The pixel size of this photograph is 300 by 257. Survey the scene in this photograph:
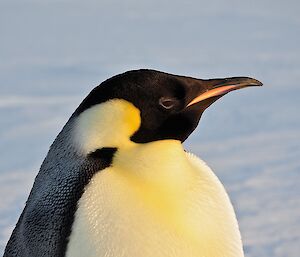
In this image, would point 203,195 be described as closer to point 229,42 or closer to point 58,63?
point 58,63

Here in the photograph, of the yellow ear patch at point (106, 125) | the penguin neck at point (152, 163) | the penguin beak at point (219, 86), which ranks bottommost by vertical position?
the penguin neck at point (152, 163)

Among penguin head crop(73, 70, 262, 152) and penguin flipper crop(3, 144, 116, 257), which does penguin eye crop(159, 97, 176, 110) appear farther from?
penguin flipper crop(3, 144, 116, 257)

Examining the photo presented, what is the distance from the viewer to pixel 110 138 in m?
2.68

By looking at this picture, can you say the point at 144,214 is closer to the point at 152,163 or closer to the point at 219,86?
the point at 152,163

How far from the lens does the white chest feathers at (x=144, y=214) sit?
106 inches

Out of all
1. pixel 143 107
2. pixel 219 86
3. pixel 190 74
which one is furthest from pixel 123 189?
pixel 190 74

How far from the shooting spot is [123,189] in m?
2.70

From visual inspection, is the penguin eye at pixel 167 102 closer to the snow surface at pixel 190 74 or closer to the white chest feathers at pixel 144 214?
the white chest feathers at pixel 144 214

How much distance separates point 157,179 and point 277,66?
27.1ft

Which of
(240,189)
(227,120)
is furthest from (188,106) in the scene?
(227,120)

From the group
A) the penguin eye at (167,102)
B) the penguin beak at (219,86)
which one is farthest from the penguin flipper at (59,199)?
the penguin beak at (219,86)

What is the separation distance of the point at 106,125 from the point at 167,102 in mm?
178

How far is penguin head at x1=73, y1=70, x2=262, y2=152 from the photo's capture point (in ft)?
8.76

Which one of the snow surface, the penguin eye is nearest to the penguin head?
the penguin eye
